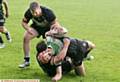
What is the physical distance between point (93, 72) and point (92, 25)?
30.2 ft

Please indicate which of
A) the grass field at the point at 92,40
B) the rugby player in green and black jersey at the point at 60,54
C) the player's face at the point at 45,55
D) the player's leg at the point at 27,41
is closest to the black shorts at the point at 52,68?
the rugby player in green and black jersey at the point at 60,54

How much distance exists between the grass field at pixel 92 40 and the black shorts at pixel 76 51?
1.28 feet

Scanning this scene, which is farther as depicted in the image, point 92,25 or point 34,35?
point 92,25

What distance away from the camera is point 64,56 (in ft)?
28.0

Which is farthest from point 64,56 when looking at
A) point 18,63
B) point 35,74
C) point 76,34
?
point 76,34

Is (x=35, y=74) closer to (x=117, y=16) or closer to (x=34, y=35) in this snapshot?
(x=34, y=35)

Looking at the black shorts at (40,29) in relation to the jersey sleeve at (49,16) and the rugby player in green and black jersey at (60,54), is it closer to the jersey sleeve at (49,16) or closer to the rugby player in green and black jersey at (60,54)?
the jersey sleeve at (49,16)

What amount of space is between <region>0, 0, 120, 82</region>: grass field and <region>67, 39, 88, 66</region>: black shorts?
15.3 inches

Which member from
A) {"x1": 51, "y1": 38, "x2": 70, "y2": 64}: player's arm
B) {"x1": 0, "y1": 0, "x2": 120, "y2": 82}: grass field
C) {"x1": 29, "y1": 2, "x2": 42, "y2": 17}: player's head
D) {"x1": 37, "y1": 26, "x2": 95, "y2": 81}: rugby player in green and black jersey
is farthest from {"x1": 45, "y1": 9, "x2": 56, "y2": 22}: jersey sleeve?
{"x1": 0, "y1": 0, "x2": 120, "y2": 82}: grass field

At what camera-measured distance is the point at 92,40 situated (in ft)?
47.5

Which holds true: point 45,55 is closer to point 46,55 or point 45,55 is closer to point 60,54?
point 46,55

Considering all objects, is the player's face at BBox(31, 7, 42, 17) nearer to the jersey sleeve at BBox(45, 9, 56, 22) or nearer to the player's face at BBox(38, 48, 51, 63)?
the jersey sleeve at BBox(45, 9, 56, 22)

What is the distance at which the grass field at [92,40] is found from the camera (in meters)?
9.25

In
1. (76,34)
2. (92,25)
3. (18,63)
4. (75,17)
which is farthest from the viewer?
(75,17)
